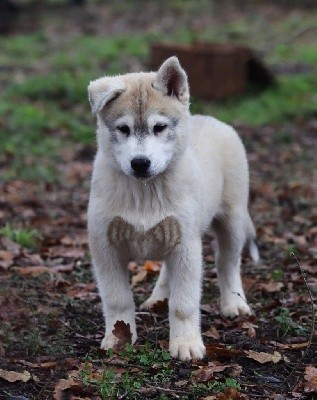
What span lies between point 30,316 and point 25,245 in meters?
2.05

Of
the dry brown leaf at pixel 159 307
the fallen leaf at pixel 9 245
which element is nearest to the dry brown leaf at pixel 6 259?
the fallen leaf at pixel 9 245

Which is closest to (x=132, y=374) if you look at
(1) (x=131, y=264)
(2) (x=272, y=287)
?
(2) (x=272, y=287)

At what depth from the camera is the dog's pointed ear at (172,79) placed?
5.11m

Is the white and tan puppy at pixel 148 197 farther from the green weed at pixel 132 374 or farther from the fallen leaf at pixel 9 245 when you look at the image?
the fallen leaf at pixel 9 245

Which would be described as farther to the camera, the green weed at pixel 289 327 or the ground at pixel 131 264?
the green weed at pixel 289 327

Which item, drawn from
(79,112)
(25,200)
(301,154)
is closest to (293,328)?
(25,200)

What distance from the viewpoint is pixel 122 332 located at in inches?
207

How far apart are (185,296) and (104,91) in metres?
1.21

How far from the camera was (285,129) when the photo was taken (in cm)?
1278

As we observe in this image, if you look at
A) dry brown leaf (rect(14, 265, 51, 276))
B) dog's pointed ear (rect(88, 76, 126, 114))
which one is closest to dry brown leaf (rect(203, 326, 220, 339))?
dog's pointed ear (rect(88, 76, 126, 114))

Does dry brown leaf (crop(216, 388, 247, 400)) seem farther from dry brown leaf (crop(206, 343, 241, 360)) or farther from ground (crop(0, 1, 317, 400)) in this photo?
dry brown leaf (crop(206, 343, 241, 360))

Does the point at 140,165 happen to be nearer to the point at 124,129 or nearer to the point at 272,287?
the point at 124,129

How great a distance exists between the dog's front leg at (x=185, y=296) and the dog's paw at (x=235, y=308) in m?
0.83

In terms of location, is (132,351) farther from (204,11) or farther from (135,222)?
(204,11)
